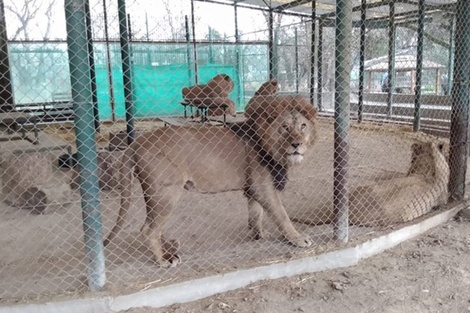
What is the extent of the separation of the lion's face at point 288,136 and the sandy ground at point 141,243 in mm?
660

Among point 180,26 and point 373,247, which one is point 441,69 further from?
point 373,247

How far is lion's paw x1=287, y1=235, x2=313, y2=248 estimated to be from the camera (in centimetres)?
358

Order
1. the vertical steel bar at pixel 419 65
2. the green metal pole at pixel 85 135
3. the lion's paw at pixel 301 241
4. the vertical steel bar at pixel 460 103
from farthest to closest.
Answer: the vertical steel bar at pixel 419 65 < the vertical steel bar at pixel 460 103 < the lion's paw at pixel 301 241 < the green metal pole at pixel 85 135

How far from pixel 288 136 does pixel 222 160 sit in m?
0.55

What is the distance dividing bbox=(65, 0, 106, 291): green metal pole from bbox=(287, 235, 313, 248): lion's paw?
1.49 meters

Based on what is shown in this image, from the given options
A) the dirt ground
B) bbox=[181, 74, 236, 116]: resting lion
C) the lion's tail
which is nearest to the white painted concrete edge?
the dirt ground

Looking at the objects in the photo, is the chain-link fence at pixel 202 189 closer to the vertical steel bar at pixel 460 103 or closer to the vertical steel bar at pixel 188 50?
the vertical steel bar at pixel 460 103

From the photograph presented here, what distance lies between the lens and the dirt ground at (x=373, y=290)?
9.60ft

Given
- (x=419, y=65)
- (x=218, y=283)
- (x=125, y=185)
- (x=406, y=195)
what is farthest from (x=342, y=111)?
(x=419, y=65)

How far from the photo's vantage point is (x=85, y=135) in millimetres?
2824

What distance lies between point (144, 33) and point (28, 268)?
431 inches

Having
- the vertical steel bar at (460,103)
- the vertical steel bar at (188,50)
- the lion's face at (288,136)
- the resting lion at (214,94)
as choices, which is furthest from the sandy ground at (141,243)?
the vertical steel bar at (188,50)

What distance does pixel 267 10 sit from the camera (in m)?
13.5

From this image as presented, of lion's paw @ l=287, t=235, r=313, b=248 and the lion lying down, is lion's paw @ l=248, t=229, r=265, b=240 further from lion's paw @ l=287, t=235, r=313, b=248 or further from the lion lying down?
A: the lion lying down
